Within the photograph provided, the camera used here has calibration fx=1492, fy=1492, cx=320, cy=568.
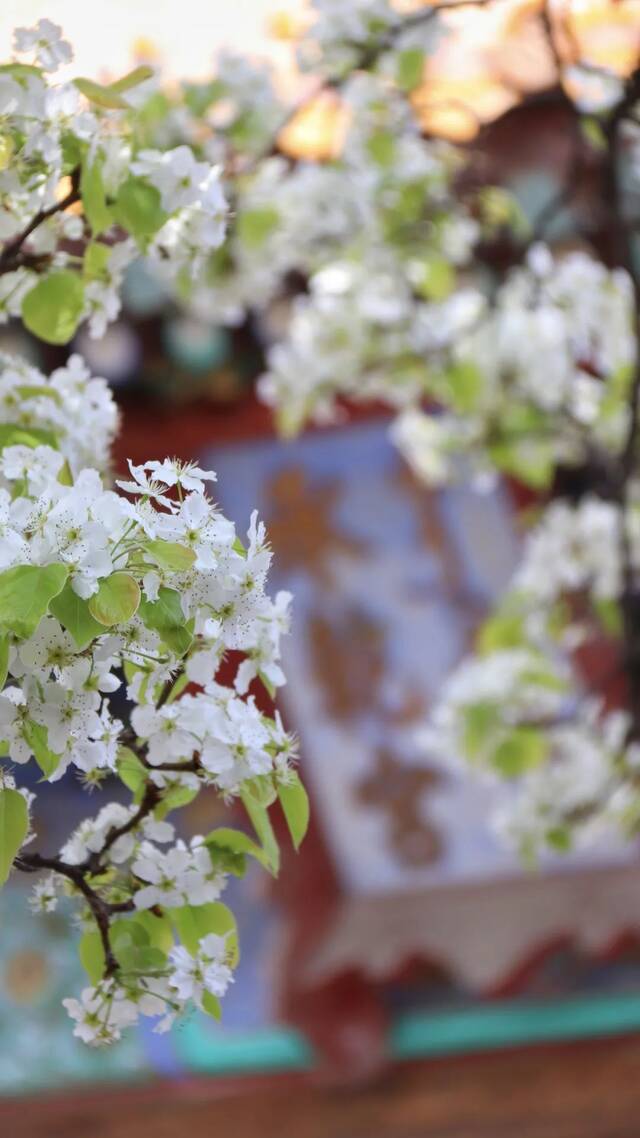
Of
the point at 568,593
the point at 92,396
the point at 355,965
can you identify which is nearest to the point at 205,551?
the point at 92,396

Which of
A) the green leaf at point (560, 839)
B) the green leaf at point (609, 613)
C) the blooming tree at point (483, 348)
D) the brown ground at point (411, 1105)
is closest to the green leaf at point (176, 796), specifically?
the blooming tree at point (483, 348)

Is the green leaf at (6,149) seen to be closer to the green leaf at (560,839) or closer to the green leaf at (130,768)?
the green leaf at (130,768)

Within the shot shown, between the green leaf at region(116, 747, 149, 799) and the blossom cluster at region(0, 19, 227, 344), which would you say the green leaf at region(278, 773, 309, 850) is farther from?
the blossom cluster at region(0, 19, 227, 344)

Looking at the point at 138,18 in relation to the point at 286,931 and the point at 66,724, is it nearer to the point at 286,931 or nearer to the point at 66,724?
the point at 286,931

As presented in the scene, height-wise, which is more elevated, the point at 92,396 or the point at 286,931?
the point at 92,396

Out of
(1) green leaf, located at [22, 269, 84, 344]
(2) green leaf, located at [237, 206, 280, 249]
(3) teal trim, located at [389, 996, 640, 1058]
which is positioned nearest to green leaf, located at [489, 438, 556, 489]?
(2) green leaf, located at [237, 206, 280, 249]

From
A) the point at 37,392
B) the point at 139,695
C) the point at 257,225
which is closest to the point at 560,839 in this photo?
the point at 257,225

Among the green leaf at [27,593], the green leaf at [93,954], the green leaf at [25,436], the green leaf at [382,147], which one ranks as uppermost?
the green leaf at [382,147]

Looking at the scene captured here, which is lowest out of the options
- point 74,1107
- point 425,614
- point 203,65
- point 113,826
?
point 74,1107
